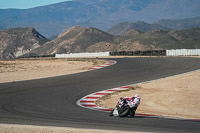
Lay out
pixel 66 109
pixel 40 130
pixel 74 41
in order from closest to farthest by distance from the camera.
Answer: pixel 40 130, pixel 66 109, pixel 74 41

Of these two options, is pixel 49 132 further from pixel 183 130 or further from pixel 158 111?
pixel 158 111

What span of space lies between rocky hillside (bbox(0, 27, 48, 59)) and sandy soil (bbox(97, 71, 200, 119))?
132m

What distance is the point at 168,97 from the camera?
20359 millimetres

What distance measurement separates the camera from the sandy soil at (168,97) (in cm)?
1664

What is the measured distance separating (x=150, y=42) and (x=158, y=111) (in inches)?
3539

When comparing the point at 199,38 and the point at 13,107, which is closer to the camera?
the point at 13,107

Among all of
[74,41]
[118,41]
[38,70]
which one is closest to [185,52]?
[38,70]

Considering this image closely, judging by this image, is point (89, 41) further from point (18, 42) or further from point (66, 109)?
point (66, 109)

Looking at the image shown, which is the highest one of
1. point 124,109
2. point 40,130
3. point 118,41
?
point 118,41

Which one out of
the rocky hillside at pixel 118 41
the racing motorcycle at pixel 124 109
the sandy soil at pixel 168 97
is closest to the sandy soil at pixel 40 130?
the racing motorcycle at pixel 124 109

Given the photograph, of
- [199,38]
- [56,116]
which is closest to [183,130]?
[56,116]

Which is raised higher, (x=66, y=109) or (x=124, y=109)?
(x=124, y=109)

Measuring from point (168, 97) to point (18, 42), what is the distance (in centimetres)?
14830

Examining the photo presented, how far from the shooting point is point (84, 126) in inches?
463
